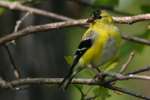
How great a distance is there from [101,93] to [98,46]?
270mm

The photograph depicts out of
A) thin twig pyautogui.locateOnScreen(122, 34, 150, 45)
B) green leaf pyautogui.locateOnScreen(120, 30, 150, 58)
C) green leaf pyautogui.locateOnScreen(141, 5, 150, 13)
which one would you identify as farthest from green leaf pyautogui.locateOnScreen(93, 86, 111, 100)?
green leaf pyautogui.locateOnScreen(141, 5, 150, 13)

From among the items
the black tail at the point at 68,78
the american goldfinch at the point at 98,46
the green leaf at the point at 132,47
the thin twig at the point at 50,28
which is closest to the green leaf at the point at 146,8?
the green leaf at the point at 132,47

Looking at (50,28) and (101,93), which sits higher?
(50,28)

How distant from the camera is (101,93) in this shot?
2.99 metres

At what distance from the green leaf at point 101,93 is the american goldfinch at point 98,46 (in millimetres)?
146

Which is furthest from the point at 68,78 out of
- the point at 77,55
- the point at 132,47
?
the point at 132,47

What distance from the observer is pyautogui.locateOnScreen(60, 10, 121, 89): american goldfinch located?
307cm

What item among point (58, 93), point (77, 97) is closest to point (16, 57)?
point (58, 93)

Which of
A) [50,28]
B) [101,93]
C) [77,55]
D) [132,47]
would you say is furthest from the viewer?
[132,47]

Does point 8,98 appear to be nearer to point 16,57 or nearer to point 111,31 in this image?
point 16,57

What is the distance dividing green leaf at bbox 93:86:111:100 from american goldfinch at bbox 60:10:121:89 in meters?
0.15

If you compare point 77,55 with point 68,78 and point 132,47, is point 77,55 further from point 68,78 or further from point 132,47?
point 132,47

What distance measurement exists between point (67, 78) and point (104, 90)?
0.63 ft

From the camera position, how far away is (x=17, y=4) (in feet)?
12.9
